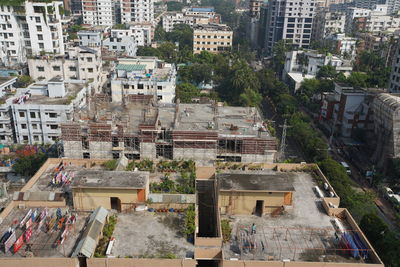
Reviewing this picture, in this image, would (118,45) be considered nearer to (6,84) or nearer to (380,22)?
(6,84)

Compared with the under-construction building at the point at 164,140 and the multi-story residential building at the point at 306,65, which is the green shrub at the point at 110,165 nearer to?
the under-construction building at the point at 164,140

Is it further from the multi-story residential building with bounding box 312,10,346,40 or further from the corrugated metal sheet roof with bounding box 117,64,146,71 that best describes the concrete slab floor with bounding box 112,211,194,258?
the multi-story residential building with bounding box 312,10,346,40

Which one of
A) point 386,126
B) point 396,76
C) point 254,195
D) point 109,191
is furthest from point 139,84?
Result: point 396,76

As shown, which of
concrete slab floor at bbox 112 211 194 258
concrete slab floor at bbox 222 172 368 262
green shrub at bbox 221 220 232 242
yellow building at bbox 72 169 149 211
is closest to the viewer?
concrete slab floor at bbox 112 211 194 258

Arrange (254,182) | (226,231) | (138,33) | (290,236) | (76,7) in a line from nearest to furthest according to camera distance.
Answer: (226,231), (290,236), (254,182), (138,33), (76,7)

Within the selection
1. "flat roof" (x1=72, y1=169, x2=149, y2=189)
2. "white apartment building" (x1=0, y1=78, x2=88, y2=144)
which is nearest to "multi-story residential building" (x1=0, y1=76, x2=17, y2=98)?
"white apartment building" (x1=0, y1=78, x2=88, y2=144)

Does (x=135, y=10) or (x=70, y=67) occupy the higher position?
(x=135, y=10)
